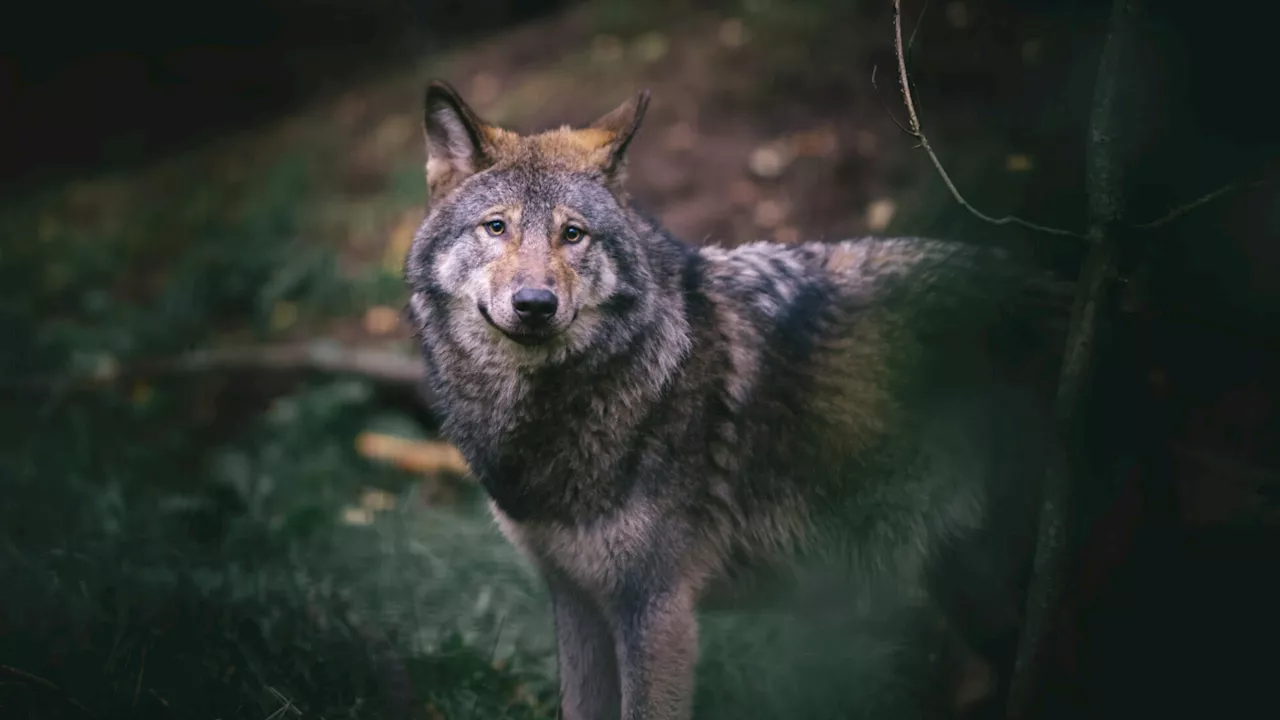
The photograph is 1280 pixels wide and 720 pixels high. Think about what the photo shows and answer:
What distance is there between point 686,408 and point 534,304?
78 centimetres

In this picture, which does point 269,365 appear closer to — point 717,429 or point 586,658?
point 586,658

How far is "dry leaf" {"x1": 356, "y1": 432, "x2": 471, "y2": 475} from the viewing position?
7.44m

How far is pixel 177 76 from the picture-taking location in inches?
532

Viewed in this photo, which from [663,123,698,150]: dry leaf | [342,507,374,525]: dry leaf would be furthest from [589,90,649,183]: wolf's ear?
[663,123,698,150]: dry leaf

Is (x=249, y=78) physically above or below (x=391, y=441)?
above

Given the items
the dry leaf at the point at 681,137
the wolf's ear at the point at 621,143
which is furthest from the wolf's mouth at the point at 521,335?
the dry leaf at the point at 681,137

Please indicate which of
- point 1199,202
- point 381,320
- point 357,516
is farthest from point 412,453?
point 1199,202

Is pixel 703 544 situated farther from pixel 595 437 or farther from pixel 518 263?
pixel 518 263

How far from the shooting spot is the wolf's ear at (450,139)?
3918 mm

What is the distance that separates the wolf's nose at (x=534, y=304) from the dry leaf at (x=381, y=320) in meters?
5.98

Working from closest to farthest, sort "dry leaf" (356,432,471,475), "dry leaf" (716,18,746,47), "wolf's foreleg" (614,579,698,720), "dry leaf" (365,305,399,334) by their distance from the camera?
"wolf's foreleg" (614,579,698,720)
"dry leaf" (356,432,471,475)
"dry leaf" (365,305,399,334)
"dry leaf" (716,18,746,47)

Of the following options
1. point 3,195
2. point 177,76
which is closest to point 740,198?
point 177,76

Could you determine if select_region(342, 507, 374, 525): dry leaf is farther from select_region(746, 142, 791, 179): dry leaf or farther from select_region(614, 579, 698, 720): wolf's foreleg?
select_region(746, 142, 791, 179): dry leaf

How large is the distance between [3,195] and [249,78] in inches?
137
